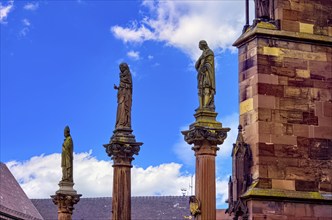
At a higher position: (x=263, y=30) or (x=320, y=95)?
(x=263, y=30)

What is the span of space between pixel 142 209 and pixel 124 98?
39.0m

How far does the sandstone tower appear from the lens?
48.8ft

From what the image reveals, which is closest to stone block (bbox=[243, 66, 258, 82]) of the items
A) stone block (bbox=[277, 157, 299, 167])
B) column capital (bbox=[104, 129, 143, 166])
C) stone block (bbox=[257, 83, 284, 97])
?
stone block (bbox=[257, 83, 284, 97])

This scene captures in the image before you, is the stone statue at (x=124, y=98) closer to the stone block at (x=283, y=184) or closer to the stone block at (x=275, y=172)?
the stone block at (x=275, y=172)

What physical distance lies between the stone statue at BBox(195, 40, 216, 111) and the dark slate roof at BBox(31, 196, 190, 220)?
1564 inches

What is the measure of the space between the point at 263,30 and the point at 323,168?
309cm

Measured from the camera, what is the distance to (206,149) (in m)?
14.6

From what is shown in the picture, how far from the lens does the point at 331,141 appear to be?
15570 millimetres

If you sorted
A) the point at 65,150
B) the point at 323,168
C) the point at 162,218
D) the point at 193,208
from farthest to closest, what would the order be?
the point at 162,218, the point at 65,150, the point at 323,168, the point at 193,208

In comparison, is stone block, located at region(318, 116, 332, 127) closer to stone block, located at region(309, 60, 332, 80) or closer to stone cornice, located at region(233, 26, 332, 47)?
stone block, located at region(309, 60, 332, 80)

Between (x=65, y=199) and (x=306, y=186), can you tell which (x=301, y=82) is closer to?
(x=306, y=186)

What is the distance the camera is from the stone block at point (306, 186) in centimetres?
1502

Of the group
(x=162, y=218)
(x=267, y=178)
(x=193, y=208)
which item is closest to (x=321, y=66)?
(x=267, y=178)

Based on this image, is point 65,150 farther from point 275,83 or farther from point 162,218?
point 162,218
